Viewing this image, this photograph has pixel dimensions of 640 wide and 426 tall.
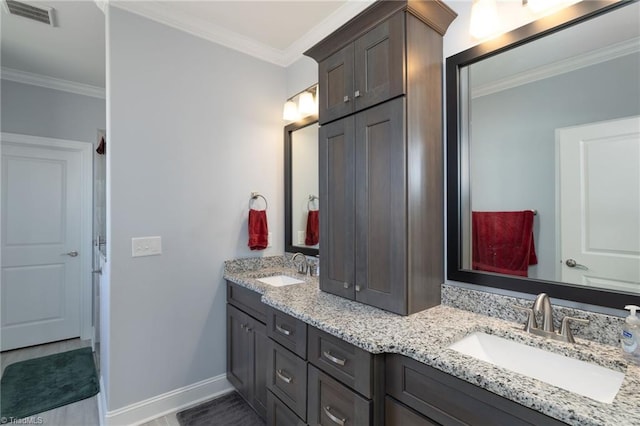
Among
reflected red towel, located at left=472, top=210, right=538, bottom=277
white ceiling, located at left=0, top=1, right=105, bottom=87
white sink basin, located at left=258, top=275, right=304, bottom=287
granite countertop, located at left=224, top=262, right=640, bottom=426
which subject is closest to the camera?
granite countertop, located at left=224, top=262, right=640, bottom=426

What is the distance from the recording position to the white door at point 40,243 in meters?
3.14

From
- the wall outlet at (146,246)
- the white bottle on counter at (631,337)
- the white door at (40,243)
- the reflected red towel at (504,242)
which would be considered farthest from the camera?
the white door at (40,243)

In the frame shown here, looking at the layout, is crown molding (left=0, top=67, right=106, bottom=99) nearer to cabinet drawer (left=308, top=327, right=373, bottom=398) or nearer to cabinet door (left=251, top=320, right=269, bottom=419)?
cabinet door (left=251, top=320, right=269, bottom=419)

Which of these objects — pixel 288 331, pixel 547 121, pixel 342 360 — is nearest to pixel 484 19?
pixel 547 121

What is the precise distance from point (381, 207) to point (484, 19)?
96 cm

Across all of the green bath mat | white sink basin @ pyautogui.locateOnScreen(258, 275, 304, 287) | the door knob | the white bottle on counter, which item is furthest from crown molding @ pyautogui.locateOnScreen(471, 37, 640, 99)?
the green bath mat

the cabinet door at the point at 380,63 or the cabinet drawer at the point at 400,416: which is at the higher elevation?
the cabinet door at the point at 380,63

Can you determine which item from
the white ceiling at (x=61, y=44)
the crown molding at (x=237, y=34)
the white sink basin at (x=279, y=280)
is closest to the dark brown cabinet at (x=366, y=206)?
the white sink basin at (x=279, y=280)

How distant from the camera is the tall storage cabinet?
143 centimetres

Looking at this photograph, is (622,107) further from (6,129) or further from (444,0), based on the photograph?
(6,129)

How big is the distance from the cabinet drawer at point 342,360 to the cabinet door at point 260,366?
53cm

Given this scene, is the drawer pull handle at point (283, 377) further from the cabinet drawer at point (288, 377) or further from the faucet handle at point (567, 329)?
the faucet handle at point (567, 329)

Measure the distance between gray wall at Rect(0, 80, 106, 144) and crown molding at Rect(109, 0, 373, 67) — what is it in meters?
1.89

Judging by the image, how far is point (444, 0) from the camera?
163 centimetres
